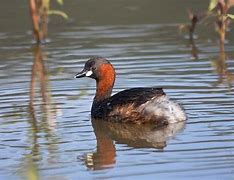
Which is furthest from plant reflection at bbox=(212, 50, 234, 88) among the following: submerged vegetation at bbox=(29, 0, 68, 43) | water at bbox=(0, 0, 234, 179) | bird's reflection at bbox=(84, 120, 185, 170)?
submerged vegetation at bbox=(29, 0, 68, 43)

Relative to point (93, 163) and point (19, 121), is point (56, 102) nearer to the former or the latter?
point (19, 121)

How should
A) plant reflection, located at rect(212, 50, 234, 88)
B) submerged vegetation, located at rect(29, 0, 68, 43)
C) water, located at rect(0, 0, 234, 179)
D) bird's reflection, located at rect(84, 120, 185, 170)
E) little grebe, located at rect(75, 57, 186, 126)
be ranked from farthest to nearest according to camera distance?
1. submerged vegetation, located at rect(29, 0, 68, 43)
2. plant reflection, located at rect(212, 50, 234, 88)
3. little grebe, located at rect(75, 57, 186, 126)
4. bird's reflection, located at rect(84, 120, 185, 170)
5. water, located at rect(0, 0, 234, 179)

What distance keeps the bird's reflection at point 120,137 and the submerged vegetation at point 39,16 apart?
5.60 metres

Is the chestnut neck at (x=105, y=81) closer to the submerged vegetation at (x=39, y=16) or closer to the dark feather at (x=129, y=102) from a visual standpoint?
the dark feather at (x=129, y=102)

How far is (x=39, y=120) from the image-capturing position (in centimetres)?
1025

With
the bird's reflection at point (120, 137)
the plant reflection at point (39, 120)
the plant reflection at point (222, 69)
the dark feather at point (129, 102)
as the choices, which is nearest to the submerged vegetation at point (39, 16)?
the plant reflection at point (39, 120)

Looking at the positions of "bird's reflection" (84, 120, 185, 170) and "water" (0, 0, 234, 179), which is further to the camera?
"bird's reflection" (84, 120, 185, 170)

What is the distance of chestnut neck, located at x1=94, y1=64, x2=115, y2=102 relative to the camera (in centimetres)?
1082

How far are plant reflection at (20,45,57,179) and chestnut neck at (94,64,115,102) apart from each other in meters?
0.59

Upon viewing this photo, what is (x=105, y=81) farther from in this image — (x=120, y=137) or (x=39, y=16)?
(x=39, y=16)

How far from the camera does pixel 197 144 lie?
8633 mm

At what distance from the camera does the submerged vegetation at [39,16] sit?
15.6 meters

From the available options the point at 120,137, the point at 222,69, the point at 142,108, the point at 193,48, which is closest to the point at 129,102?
the point at 142,108

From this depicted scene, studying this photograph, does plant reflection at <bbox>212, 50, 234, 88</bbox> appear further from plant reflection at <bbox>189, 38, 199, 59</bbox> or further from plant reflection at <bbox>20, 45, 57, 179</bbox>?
plant reflection at <bbox>20, 45, 57, 179</bbox>
